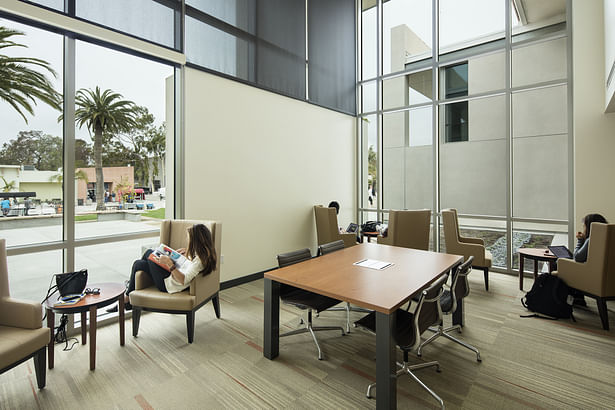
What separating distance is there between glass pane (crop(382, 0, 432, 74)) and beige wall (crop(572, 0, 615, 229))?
97.6 inches

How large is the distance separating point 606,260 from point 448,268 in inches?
77.6

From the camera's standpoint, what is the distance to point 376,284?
98.7 inches

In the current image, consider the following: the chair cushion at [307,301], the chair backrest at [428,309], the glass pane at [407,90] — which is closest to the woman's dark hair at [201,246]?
the chair cushion at [307,301]

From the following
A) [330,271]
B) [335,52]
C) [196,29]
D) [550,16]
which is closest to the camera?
[330,271]

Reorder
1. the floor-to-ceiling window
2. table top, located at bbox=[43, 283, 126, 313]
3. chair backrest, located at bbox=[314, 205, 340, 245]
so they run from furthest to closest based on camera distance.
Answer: chair backrest, located at bbox=[314, 205, 340, 245] < the floor-to-ceiling window < table top, located at bbox=[43, 283, 126, 313]

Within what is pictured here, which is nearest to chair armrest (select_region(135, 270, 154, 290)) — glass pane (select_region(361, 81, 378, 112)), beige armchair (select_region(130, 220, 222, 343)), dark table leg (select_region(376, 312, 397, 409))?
beige armchair (select_region(130, 220, 222, 343))

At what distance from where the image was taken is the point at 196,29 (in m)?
4.34

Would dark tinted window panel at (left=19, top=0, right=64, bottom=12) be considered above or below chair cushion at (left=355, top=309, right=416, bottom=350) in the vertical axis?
above

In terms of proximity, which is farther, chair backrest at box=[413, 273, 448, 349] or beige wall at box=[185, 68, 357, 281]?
beige wall at box=[185, 68, 357, 281]

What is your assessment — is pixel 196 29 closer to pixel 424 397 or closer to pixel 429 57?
pixel 429 57

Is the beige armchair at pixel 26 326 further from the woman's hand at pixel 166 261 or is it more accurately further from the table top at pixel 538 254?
the table top at pixel 538 254

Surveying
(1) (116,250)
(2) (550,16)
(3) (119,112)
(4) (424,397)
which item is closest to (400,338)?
(4) (424,397)

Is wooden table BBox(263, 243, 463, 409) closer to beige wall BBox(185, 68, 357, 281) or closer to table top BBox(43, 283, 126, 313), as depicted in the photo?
table top BBox(43, 283, 126, 313)

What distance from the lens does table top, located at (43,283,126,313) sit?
253cm
